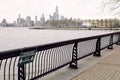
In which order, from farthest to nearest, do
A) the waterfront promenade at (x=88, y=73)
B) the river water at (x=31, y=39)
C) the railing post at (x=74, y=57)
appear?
1. the river water at (x=31, y=39)
2. the railing post at (x=74, y=57)
3. the waterfront promenade at (x=88, y=73)

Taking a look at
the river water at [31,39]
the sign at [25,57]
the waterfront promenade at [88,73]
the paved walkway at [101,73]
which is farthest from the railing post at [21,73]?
the river water at [31,39]

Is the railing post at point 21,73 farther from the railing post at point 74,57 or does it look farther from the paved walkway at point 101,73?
the railing post at point 74,57

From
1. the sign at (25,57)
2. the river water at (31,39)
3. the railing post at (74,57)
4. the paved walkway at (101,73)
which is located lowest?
the river water at (31,39)

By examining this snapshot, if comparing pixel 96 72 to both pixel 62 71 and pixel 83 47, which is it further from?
pixel 83 47

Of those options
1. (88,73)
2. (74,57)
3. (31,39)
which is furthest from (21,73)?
(31,39)

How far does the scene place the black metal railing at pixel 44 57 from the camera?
5043 mm

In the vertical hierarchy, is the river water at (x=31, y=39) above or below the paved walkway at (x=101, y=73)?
below

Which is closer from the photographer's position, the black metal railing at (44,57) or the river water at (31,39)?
the black metal railing at (44,57)

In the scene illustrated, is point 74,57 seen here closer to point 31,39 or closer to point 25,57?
point 25,57

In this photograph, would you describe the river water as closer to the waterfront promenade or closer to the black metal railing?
the black metal railing

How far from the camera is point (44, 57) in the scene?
Answer: 7.09 metres

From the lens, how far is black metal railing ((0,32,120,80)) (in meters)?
5.04

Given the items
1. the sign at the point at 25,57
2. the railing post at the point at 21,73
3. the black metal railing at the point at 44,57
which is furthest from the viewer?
the railing post at the point at 21,73

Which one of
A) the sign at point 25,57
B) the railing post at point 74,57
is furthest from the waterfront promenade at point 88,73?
the sign at point 25,57
